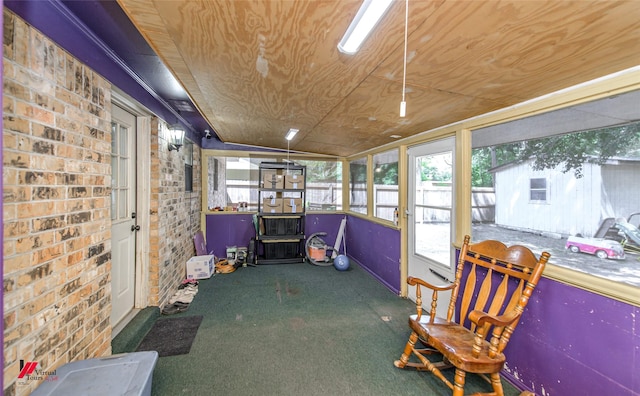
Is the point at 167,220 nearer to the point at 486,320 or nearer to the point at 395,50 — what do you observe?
the point at 395,50

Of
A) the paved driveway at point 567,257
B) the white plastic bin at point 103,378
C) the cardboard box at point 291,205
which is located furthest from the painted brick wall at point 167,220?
the paved driveway at point 567,257

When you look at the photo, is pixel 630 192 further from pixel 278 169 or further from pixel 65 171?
pixel 278 169

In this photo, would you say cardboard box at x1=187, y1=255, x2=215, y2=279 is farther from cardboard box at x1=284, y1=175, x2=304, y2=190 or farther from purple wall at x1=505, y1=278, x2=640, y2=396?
purple wall at x1=505, y1=278, x2=640, y2=396

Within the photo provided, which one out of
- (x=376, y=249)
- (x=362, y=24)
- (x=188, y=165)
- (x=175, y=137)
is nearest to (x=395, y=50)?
(x=362, y=24)

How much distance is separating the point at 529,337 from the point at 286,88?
2.46 metres

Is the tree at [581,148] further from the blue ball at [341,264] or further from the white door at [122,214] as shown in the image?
the white door at [122,214]

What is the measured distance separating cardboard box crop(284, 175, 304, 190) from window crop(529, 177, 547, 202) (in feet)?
11.5

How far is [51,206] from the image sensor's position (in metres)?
1.33

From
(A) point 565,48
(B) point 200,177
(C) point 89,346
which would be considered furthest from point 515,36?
(B) point 200,177

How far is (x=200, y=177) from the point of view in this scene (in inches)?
186

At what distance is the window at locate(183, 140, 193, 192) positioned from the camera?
3.77 metres

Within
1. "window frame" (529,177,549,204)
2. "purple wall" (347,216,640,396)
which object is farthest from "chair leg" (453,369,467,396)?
"window frame" (529,177,549,204)

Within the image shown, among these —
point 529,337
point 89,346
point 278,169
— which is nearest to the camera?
Result: point 89,346

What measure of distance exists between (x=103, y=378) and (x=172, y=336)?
1.12 meters
